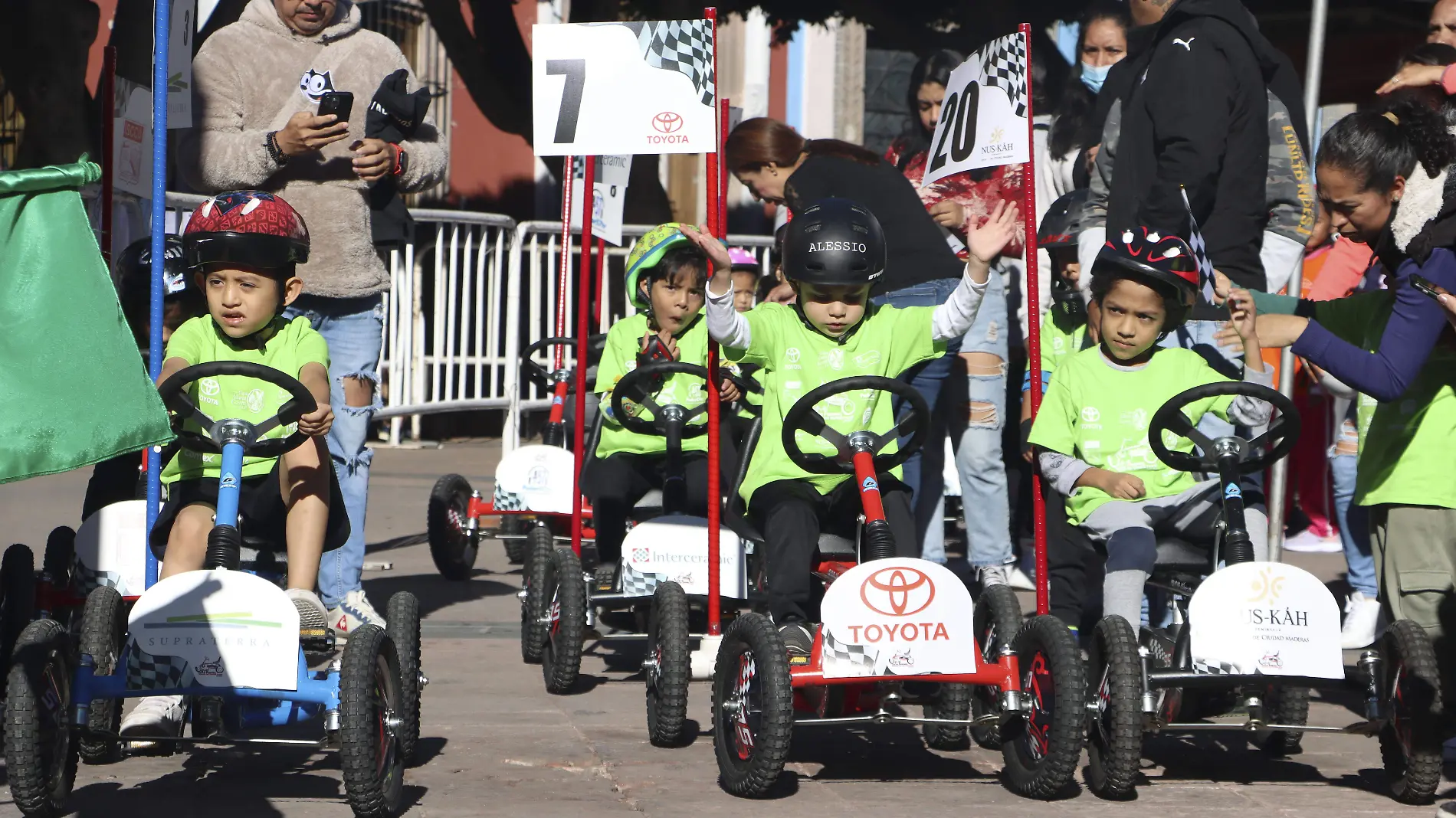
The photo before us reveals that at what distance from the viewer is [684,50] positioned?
5672mm

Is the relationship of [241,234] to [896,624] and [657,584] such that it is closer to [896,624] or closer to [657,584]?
[657,584]

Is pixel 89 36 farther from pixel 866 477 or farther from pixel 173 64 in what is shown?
pixel 866 477

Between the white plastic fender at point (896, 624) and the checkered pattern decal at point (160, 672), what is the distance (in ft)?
4.74

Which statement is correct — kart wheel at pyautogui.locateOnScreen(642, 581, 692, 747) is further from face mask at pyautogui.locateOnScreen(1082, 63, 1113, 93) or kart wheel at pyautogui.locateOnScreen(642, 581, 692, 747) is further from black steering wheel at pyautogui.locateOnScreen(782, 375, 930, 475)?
face mask at pyautogui.locateOnScreen(1082, 63, 1113, 93)

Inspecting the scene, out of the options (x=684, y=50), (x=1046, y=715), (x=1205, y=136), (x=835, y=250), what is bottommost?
(x=1046, y=715)

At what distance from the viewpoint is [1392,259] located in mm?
4871

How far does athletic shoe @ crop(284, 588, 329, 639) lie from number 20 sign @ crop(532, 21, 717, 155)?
1.54m

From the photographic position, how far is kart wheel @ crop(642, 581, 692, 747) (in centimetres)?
495

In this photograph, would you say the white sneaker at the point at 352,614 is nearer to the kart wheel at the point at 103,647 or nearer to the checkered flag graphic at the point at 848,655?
the kart wheel at the point at 103,647

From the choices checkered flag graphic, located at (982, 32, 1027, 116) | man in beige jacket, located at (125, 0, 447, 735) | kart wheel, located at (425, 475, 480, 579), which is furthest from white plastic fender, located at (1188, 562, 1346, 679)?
kart wheel, located at (425, 475, 480, 579)

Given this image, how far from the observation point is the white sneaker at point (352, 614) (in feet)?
20.4

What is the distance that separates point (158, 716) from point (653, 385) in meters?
2.70

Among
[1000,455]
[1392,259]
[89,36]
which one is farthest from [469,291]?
[1392,259]

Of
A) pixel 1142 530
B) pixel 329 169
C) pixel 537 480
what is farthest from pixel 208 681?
pixel 537 480
